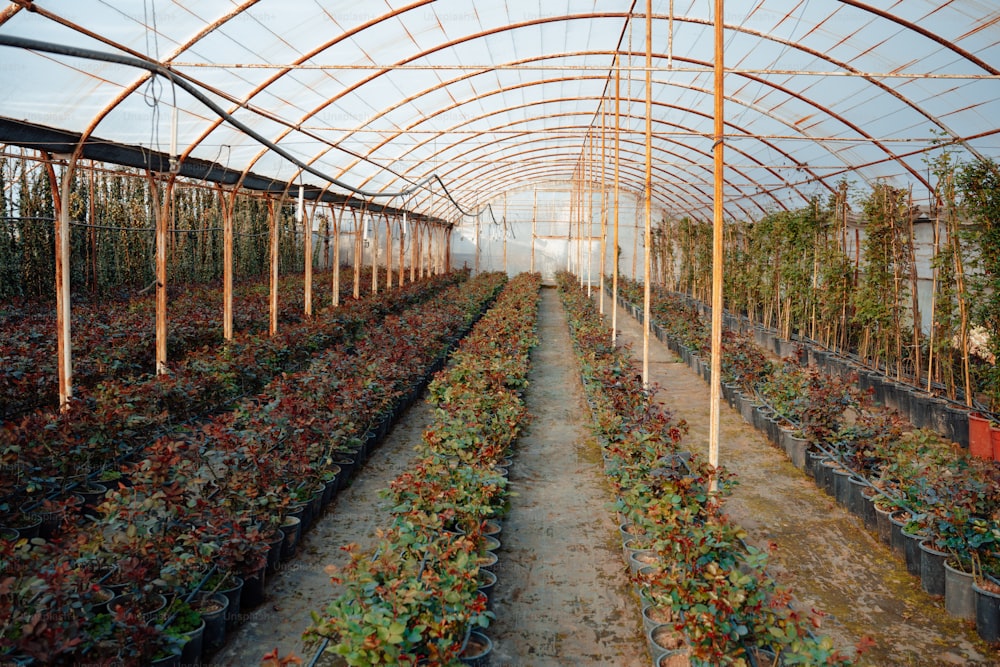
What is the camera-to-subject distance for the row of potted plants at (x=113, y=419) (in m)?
4.39

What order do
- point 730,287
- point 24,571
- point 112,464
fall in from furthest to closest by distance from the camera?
point 730,287
point 112,464
point 24,571

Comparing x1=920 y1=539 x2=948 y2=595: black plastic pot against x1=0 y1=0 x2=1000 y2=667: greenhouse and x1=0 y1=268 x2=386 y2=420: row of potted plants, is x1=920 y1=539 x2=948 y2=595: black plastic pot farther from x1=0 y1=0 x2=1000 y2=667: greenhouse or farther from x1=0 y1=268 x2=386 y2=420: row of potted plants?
x1=0 y1=268 x2=386 y2=420: row of potted plants

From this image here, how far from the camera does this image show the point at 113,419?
16.8 feet

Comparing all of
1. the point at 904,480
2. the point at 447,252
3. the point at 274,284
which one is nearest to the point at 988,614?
the point at 904,480

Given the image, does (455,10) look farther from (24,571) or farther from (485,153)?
(485,153)

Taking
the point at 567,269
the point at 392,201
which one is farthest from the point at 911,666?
the point at 567,269

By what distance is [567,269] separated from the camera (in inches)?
1308

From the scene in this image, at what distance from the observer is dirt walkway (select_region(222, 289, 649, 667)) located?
3.86 m

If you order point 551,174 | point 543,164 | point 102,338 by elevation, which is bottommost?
point 102,338

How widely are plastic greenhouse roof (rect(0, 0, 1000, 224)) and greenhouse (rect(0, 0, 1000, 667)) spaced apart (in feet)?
0.18

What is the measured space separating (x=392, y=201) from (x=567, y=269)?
12.6m

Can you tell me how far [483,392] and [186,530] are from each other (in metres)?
3.58

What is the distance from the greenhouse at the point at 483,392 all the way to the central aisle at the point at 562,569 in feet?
0.10

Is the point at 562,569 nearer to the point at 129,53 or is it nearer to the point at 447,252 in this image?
the point at 129,53
